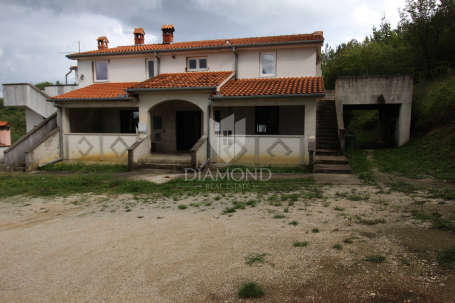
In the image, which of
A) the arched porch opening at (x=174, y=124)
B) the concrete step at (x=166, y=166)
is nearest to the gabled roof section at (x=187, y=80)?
the arched porch opening at (x=174, y=124)

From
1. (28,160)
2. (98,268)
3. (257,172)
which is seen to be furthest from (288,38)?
(98,268)

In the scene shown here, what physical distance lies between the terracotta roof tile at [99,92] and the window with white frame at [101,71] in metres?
0.64

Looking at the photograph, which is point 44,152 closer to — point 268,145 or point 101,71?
point 101,71

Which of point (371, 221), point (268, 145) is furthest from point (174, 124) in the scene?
point (371, 221)

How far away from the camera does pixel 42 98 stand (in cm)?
1750

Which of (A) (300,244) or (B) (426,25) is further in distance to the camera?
(B) (426,25)

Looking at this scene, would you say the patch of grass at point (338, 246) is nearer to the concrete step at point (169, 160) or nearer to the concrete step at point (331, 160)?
the concrete step at point (331, 160)

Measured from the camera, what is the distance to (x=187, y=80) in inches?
551

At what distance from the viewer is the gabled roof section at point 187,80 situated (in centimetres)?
1309

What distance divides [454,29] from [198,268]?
2011 centimetres

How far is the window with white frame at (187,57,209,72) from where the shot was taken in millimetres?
16594

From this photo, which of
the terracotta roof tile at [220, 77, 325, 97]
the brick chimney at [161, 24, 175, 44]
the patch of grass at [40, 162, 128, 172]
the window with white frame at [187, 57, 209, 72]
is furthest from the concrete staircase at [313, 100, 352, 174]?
the brick chimney at [161, 24, 175, 44]

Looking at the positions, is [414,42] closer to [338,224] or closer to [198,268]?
[338,224]

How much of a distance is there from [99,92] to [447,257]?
15186mm
